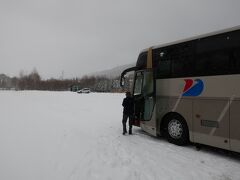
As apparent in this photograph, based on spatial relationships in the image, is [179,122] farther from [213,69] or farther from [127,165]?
[127,165]

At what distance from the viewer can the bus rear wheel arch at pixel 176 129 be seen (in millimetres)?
7469

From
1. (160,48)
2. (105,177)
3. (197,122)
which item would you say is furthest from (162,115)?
(105,177)

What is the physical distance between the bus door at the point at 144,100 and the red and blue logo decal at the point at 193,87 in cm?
153

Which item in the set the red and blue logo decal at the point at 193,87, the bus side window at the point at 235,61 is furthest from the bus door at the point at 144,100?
the bus side window at the point at 235,61

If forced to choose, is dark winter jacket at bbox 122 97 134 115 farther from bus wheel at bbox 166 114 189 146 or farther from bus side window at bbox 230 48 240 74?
bus side window at bbox 230 48 240 74

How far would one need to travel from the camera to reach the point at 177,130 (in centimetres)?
766

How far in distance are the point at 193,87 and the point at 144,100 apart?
8.01 feet

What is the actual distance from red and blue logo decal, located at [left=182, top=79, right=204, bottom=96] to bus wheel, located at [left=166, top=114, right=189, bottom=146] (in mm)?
982

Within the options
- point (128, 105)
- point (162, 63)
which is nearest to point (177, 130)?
point (128, 105)

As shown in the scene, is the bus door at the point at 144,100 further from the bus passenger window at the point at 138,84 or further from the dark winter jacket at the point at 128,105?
the dark winter jacket at the point at 128,105

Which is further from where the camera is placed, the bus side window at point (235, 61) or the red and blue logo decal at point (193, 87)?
the red and blue logo decal at point (193, 87)

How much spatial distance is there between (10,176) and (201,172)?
4616 mm

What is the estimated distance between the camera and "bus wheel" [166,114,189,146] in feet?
24.5

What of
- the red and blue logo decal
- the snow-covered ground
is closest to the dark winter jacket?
the snow-covered ground
